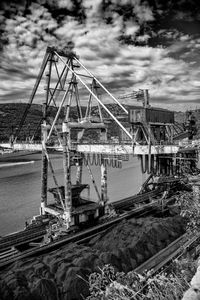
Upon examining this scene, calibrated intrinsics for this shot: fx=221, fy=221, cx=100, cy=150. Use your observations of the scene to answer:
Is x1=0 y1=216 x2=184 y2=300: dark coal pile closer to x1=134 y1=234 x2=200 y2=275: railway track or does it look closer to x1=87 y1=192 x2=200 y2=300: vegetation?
x1=134 y1=234 x2=200 y2=275: railway track

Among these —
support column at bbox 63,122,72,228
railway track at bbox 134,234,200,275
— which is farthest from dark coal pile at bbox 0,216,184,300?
support column at bbox 63,122,72,228

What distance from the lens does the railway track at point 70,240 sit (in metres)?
14.3

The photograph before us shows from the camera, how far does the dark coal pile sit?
33.7ft

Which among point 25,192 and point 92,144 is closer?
point 92,144

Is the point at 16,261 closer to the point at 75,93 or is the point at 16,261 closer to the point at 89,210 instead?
the point at 89,210

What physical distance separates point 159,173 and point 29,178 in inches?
1697

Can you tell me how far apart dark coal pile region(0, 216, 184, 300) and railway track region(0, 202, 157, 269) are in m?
1.10

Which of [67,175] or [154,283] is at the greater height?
[67,175]

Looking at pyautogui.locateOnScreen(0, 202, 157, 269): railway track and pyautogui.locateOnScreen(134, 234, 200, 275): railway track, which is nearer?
pyautogui.locateOnScreen(134, 234, 200, 275): railway track

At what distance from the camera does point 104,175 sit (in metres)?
23.5

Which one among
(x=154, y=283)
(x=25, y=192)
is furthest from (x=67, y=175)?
(x=25, y=192)

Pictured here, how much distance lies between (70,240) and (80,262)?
511 cm

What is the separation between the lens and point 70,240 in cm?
1650

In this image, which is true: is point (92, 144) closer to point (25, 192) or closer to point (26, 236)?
point (26, 236)
